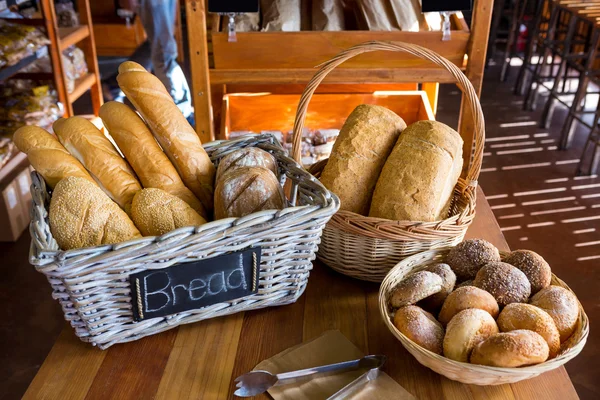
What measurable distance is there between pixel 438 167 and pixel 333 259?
11.2 inches

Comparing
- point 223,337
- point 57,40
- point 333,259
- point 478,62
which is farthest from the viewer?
point 57,40

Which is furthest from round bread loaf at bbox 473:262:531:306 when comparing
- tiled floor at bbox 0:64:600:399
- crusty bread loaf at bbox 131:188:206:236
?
tiled floor at bbox 0:64:600:399

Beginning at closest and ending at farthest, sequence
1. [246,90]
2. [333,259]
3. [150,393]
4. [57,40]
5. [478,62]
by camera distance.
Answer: [150,393]
[333,259]
[478,62]
[246,90]
[57,40]

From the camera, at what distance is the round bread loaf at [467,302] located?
90 cm

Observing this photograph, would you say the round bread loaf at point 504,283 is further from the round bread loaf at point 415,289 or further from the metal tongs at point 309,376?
the metal tongs at point 309,376

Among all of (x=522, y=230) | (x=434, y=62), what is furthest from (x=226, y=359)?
(x=522, y=230)

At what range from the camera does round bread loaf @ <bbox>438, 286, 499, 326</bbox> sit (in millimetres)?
900

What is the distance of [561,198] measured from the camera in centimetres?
330

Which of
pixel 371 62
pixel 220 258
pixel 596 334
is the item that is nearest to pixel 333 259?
pixel 220 258

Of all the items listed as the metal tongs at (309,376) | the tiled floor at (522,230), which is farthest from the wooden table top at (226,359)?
the tiled floor at (522,230)

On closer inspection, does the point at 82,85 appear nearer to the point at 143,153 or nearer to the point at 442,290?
A: the point at 143,153

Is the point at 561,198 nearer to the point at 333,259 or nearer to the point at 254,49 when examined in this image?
the point at 254,49

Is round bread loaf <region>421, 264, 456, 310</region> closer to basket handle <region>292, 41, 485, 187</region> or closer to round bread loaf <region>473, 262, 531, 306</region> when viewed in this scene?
round bread loaf <region>473, 262, 531, 306</region>

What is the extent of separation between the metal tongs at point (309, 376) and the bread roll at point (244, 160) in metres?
0.39
